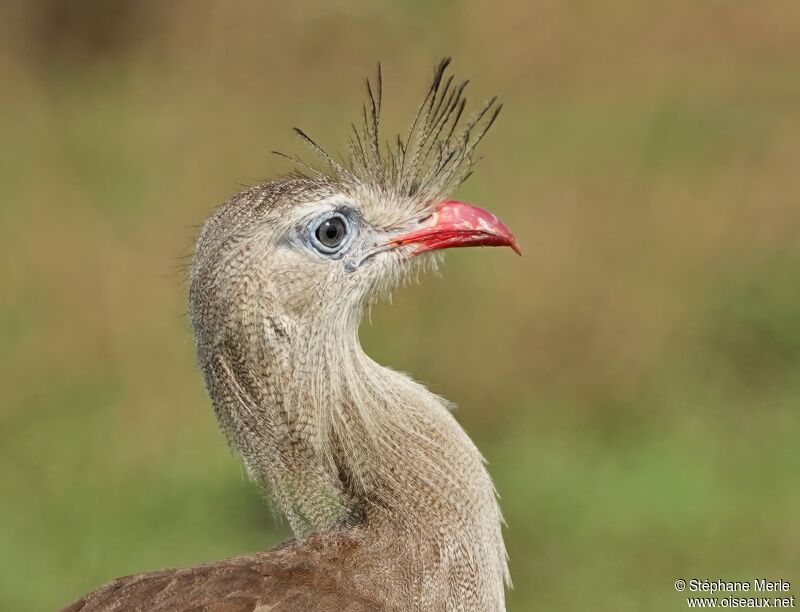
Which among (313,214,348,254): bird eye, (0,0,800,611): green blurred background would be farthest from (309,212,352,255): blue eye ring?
(0,0,800,611): green blurred background

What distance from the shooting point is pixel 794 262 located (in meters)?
6.07

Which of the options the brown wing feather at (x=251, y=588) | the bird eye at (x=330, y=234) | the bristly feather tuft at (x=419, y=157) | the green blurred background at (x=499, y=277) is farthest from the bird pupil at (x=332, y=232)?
the green blurred background at (x=499, y=277)

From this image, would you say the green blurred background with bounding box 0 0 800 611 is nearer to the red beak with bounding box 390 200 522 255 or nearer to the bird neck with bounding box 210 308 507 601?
the red beak with bounding box 390 200 522 255

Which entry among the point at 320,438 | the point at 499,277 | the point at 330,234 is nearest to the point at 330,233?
the point at 330,234

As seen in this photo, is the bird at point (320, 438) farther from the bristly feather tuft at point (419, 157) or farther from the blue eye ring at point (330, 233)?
the bristly feather tuft at point (419, 157)

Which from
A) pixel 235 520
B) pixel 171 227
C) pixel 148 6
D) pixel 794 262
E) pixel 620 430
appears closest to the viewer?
pixel 235 520

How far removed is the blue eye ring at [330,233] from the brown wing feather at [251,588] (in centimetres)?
59

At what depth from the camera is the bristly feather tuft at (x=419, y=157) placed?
261 centimetres

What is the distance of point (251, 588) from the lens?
7.45 feet

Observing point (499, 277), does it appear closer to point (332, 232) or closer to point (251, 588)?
point (332, 232)

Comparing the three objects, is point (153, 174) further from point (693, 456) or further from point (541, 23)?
point (693, 456)

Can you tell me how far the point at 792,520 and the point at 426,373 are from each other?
6.00ft

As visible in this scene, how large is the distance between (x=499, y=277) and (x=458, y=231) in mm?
3819

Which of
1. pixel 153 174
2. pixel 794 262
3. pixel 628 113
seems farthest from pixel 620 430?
pixel 153 174
